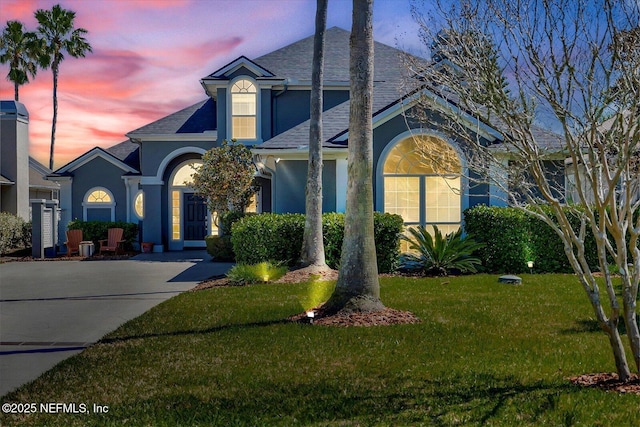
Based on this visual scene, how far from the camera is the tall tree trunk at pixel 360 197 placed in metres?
8.94

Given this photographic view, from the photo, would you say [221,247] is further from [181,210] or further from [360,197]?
[360,197]

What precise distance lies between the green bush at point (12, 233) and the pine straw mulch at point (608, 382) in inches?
878

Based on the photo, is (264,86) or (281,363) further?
(264,86)

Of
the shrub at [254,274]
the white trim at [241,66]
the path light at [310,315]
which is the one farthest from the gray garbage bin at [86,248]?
the path light at [310,315]

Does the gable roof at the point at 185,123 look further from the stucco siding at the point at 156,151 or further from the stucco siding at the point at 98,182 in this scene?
the stucco siding at the point at 98,182

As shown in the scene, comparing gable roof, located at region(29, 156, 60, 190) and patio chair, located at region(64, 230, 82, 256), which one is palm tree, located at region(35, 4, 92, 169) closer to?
gable roof, located at region(29, 156, 60, 190)

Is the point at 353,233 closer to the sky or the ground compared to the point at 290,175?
closer to the ground

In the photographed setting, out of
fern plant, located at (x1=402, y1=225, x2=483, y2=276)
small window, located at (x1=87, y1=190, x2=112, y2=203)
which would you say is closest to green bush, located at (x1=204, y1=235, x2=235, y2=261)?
fern plant, located at (x1=402, y1=225, x2=483, y2=276)

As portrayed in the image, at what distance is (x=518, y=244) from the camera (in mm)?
14734

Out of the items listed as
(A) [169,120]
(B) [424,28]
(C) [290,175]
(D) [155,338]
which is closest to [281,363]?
(D) [155,338]

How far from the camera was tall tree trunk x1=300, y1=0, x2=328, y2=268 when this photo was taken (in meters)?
13.8

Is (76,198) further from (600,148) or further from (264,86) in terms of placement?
(600,148)

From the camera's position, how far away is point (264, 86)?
75.5 feet

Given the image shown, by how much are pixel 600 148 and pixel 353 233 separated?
166 inches
